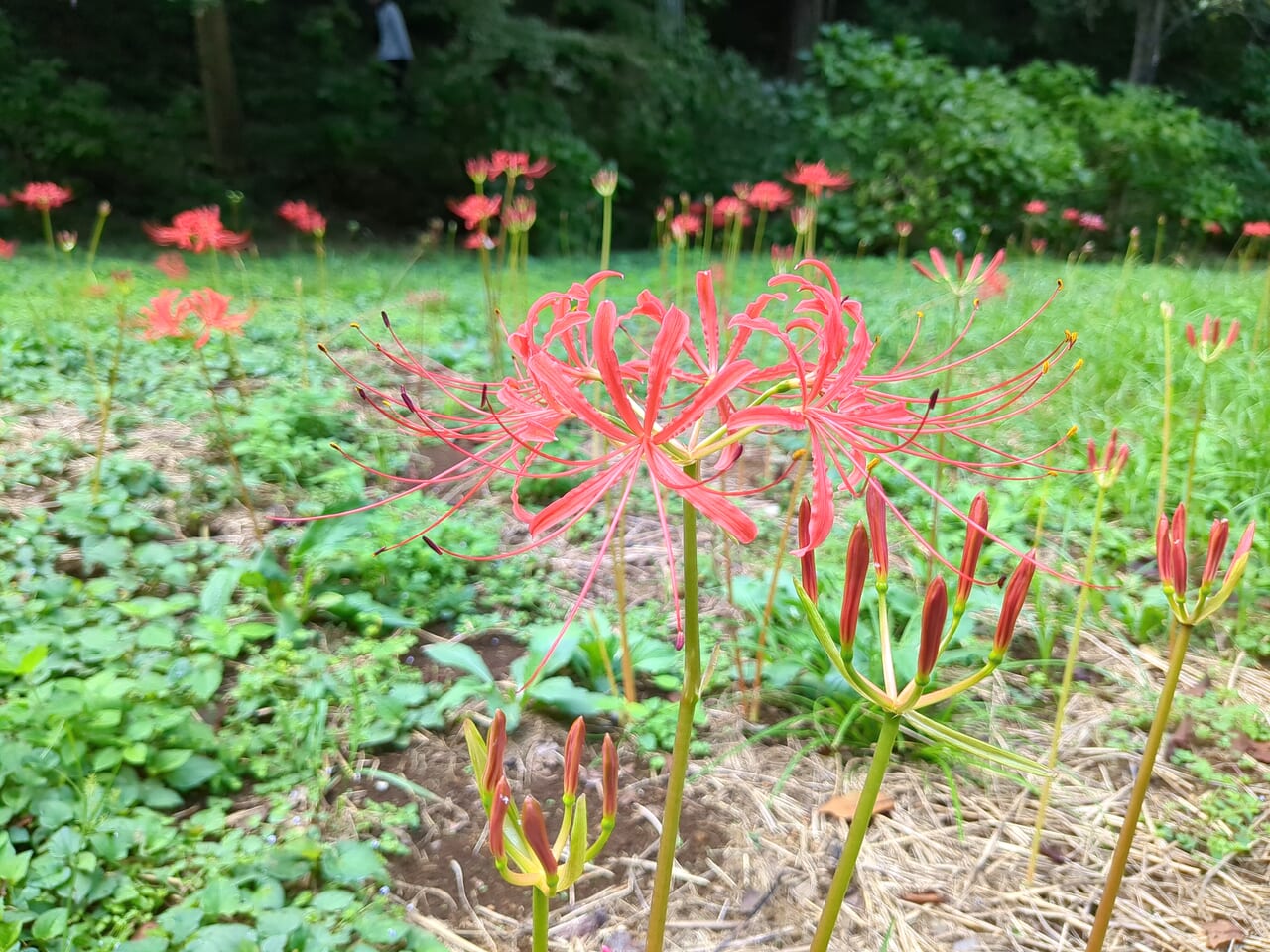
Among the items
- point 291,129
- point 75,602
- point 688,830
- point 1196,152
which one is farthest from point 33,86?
point 1196,152

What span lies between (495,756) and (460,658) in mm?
1027

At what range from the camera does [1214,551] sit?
0.86 meters

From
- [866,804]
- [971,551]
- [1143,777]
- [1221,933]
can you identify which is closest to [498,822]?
[866,804]

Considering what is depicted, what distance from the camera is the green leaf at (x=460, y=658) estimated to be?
5.65 ft

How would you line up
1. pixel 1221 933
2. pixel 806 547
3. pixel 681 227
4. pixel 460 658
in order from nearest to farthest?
1. pixel 806 547
2. pixel 1221 933
3. pixel 460 658
4. pixel 681 227

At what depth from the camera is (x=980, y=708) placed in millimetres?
1735

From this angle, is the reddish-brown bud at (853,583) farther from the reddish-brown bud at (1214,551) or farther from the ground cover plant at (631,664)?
the reddish-brown bud at (1214,551)

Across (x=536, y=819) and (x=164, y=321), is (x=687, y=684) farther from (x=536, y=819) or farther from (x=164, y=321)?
(x=164, y=321)

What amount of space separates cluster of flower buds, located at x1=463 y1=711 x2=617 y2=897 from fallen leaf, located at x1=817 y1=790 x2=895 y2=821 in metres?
0.85

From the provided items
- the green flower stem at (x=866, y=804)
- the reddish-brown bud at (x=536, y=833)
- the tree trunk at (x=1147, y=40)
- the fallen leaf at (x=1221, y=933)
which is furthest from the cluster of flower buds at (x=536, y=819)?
the tree trunk at (x=1147, y=40)

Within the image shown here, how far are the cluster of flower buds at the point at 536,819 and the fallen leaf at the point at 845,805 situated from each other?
849mm

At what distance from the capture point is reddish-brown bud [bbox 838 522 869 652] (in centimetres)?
71

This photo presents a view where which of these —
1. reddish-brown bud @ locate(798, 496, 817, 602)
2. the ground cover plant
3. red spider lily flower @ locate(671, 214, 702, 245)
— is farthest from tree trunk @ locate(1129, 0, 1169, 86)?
reddish-brown bud @ locate(798, 496, 817, 602)

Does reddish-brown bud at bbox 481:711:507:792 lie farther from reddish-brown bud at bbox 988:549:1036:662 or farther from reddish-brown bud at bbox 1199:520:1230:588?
reddish-brown bud at bbox 1199:520:1230:588
